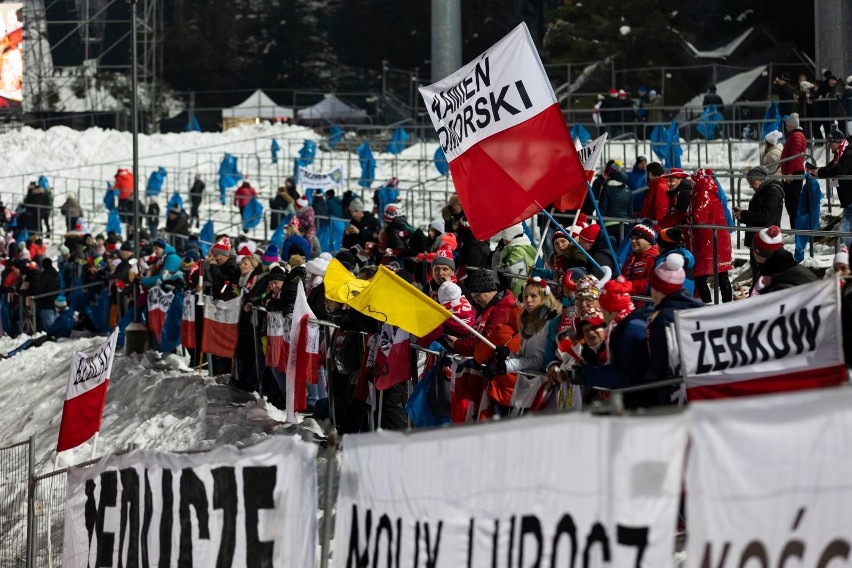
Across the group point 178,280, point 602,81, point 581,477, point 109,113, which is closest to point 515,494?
point 581,477

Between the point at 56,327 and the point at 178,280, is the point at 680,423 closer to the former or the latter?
the point at 178,280

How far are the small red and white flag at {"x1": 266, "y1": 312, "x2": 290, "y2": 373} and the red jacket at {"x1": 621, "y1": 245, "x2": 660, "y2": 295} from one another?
368cm

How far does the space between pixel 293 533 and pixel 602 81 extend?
1505 inches

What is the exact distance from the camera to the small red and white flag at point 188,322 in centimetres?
1689

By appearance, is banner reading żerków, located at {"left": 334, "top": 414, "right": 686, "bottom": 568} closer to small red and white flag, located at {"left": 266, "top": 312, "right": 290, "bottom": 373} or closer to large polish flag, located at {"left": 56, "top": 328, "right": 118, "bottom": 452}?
large polish flag, located at {"left": 56, "top": 328, "right": 118, "bottom": 452}

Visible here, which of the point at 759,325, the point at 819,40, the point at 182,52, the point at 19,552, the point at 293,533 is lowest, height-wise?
the point at 19,552

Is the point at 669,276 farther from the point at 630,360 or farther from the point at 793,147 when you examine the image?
the point at 793,147

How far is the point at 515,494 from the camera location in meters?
6.12

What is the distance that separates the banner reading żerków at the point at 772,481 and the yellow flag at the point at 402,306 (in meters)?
4.52

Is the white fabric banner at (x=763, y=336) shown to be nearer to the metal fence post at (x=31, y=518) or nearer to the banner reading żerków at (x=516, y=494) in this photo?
the banner reading żerków at (x=516, y=494)

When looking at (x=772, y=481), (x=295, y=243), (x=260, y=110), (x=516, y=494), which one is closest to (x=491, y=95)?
(x=516, y=494)

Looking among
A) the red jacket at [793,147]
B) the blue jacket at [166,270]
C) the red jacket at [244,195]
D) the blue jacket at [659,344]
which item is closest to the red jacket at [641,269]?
the blue jacket at [659,344]

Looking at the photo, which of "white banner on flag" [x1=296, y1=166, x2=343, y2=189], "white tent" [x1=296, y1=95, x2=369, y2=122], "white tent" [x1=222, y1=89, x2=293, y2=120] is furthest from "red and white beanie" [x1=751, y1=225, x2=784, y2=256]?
"white tent" [x1=222, y1=89, x2=293, y2=120]

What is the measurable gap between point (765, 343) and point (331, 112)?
40.9 meters
